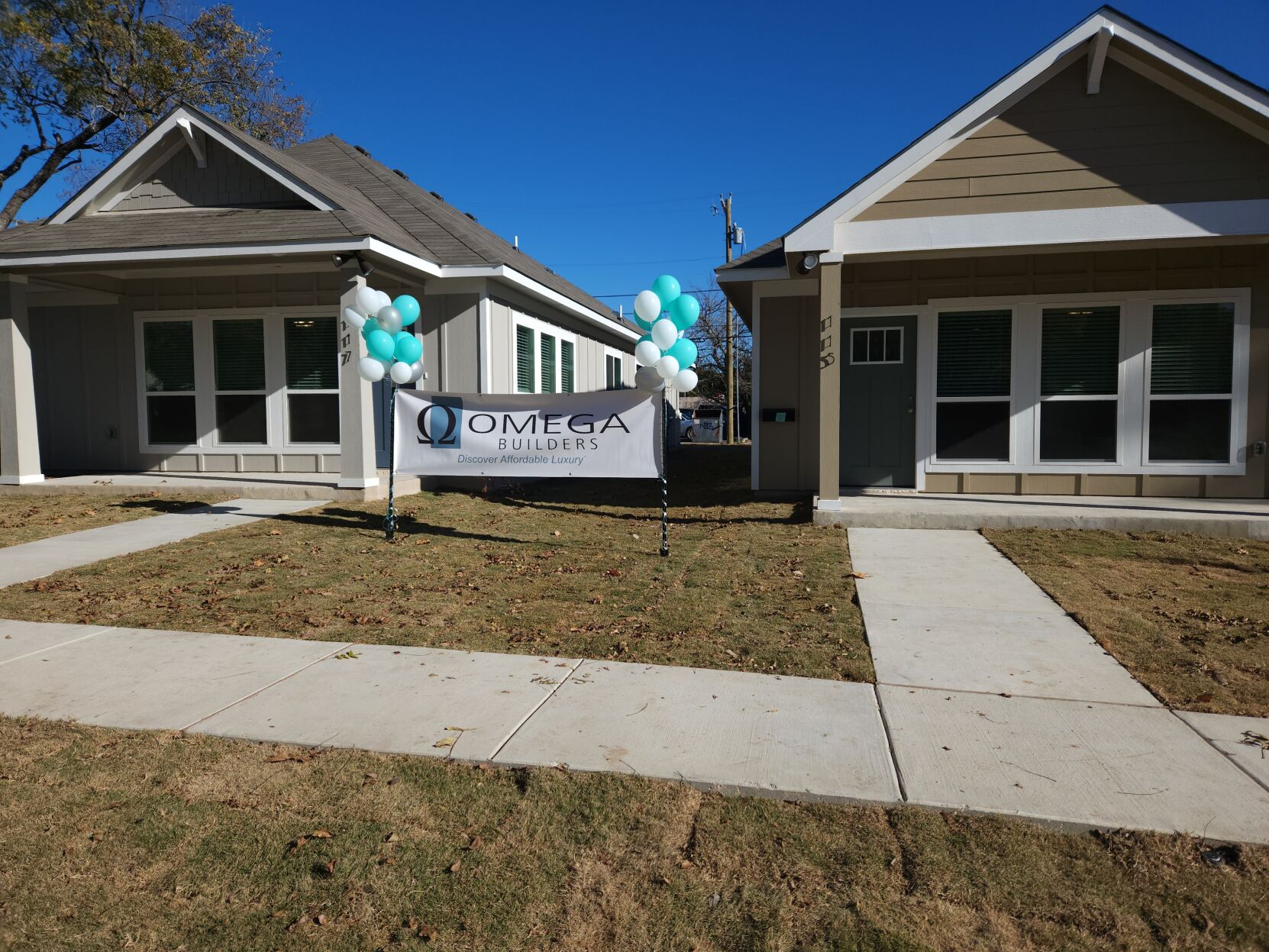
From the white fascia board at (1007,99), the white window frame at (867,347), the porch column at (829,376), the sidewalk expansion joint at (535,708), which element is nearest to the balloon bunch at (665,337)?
the porch column at (829,376)

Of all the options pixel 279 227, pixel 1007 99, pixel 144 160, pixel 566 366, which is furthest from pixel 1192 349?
pixel 144 160

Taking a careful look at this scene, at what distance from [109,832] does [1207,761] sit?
13.8 feet

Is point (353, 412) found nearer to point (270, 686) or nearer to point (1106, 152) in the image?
point (270, 686)

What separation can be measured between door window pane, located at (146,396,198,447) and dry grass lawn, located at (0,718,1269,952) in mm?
10141

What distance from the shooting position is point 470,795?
10.3ft

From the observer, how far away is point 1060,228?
322 inches

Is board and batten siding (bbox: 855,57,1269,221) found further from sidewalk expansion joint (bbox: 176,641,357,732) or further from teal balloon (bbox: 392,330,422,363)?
sidewalk expansion joint (bbox: 176,641,357,732)

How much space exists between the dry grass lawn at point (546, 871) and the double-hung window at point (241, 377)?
950 centimetres

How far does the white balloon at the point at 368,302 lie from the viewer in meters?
7.89

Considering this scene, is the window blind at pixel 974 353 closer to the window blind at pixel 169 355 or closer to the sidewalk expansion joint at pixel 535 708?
the sidewalk expansion joint at pixel 535 708

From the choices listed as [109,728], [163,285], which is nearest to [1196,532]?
[109,728]

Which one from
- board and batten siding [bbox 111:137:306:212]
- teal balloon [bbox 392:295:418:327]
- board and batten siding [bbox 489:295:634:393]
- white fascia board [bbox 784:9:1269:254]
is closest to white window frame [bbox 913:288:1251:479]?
white fascia board [bbox 784:9:1269:254]

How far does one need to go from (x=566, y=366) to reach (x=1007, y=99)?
31.2 feet

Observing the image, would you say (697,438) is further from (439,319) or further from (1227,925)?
(1227,925)
